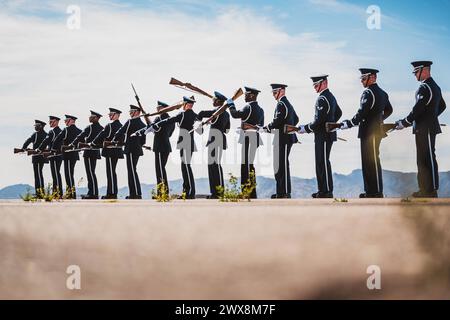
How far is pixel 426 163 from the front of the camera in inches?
570

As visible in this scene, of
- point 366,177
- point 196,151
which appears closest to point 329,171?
point 366,177

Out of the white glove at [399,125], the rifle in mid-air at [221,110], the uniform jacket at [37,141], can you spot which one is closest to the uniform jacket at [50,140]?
the uniform jacket at [37,141]

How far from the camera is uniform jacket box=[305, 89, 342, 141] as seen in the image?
51.0 feet

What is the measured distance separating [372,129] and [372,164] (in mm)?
639

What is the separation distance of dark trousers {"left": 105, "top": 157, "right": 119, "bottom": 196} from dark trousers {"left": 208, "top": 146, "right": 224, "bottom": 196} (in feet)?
12.8

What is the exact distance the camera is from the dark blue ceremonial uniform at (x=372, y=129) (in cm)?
1470

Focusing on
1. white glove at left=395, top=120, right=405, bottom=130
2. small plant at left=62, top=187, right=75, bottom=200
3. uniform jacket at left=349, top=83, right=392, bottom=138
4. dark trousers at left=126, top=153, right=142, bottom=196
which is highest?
uniform jacket at left=349, top=83, right=392, bottom=138

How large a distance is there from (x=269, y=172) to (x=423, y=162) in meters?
3.66

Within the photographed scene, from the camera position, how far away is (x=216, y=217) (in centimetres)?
1162

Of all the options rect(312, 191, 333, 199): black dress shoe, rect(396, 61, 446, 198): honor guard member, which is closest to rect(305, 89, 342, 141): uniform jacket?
rect(312, 191, 333, 199): black dress shoe

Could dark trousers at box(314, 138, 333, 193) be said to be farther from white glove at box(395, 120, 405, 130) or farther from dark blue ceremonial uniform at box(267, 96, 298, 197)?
white glove at box(395, 120, 405, 130)

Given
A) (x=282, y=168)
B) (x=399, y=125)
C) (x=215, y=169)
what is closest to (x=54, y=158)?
(x=215, y=169)
